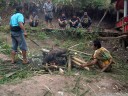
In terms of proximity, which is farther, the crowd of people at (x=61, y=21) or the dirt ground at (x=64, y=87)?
the crowd of people at (x=61, y=21)

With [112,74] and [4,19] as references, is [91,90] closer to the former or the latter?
[112,74]

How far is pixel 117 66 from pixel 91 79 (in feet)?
7.82

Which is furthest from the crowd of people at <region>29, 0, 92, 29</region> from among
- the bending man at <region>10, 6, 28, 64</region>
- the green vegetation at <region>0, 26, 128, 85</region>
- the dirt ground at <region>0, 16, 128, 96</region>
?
the dirt ground at <region>0, 16, 128, 96</region>

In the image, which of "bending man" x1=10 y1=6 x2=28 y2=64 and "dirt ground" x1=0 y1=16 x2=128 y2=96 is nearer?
"dirt ground" x1=0 y1=16 x2=128 y2=96

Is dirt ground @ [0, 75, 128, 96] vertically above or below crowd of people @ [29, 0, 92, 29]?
below

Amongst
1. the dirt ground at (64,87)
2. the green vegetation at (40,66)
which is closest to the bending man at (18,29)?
the green vegetation at (40,66)

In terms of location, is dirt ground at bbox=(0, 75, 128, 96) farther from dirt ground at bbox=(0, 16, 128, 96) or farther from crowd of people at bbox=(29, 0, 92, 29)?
crowd of people at bbox=(29, 0, 92, 29)

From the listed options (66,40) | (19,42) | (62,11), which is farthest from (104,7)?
(19,42)

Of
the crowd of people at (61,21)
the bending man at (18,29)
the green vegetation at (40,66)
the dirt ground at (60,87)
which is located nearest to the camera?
the dirt ground at (60,87)

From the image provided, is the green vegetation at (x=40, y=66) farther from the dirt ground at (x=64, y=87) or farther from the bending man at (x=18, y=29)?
the bending man at (x=18, y=29)

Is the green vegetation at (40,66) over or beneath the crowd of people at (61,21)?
beneath

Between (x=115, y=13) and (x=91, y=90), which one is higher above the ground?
(x=115, y=13)

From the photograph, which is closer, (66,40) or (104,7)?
(66,40)

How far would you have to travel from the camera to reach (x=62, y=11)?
23.3 meters
